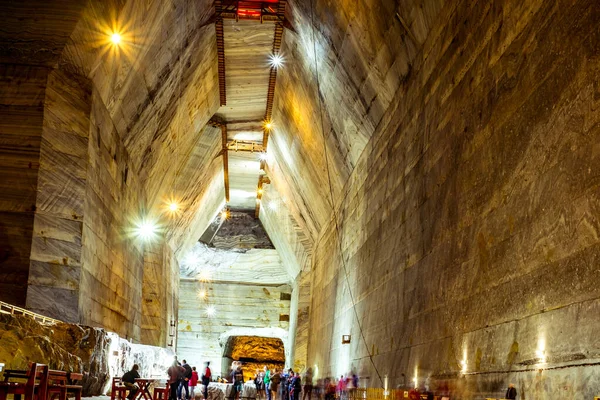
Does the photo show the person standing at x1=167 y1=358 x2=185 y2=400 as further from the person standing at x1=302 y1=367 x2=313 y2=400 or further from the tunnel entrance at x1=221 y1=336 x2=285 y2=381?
the tunnel entrance at x1=221 y1=336 x2=285 y2=381

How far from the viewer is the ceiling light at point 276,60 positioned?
1798 centimetres

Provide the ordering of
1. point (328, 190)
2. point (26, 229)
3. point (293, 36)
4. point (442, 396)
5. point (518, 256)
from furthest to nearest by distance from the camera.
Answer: point (328, 190) < point (293, 36) < point (26, 229) < point (442, 396) < point (518, 256)

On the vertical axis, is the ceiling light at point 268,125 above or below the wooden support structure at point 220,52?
below

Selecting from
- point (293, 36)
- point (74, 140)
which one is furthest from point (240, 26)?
point (74, 140)

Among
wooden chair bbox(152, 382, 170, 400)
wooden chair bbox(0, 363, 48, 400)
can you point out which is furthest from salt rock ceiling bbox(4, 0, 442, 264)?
wooden chair bbox(0, 363, 48, 400)

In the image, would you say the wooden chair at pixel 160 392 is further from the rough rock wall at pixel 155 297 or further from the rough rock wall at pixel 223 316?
the rough rock wall at pixel 223 316

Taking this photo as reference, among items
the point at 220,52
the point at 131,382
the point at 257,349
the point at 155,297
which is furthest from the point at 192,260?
the point at 131,382

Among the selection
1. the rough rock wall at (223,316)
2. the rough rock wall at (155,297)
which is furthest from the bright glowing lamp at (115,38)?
the rough rock wall at (223,316)

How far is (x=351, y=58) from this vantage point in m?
12.9

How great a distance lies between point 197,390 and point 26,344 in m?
12.4

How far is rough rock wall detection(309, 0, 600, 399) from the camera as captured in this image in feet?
17.4

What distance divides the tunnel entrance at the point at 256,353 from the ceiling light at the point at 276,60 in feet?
76.2

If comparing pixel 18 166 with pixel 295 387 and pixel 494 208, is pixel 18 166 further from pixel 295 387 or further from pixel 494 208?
pixel 295 387

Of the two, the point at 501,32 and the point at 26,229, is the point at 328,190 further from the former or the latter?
the point at 501,32
